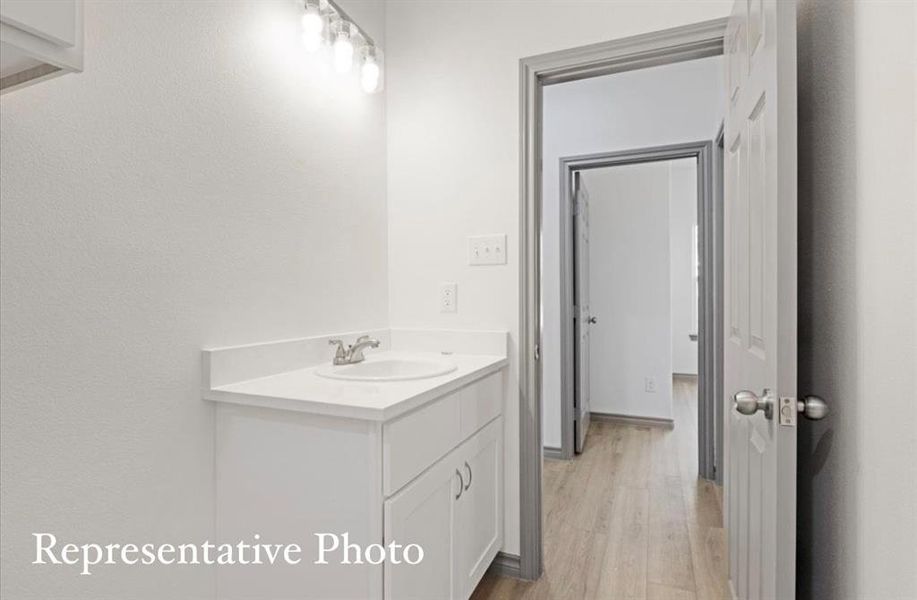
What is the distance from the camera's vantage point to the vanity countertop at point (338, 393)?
115 cm

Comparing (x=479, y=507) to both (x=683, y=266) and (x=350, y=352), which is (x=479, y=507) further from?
(x=683, y=266)

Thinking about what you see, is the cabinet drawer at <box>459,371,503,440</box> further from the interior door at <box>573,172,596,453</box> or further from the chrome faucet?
the interior door at <box>573,172,596,453</box>

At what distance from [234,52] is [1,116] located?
0.64 meters

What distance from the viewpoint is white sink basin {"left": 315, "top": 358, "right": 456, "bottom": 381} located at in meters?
1.60

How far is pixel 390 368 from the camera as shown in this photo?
1816mm

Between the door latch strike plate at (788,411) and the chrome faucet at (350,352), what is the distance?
1.17 meters

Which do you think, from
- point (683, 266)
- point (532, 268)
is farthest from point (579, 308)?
point (683, 266)

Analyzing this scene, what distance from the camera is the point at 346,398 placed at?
121 cm

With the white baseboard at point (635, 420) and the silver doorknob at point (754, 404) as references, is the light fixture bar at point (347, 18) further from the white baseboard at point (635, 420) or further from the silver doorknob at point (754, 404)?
the white baseboard at point (635, 420)

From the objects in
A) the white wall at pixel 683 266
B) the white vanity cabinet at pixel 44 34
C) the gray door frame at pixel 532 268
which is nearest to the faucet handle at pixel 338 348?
the gray door frame at pixel 532 268

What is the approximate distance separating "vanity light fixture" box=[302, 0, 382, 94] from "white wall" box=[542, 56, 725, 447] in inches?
55.9

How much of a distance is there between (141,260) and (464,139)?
1243mm

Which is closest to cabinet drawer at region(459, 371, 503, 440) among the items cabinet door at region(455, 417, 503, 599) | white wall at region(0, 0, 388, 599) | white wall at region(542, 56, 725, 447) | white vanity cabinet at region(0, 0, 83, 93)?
cabinet door at region(455, 417, 503, 599)

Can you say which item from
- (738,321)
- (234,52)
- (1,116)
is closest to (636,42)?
(738,321)
